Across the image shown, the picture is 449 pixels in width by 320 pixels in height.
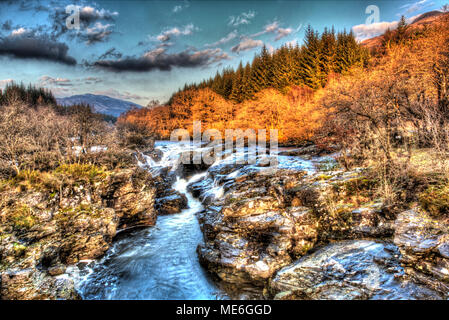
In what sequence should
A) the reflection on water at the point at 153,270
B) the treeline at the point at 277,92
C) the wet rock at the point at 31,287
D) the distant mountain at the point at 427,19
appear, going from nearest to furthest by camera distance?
the wet rock at the point at 31,287 → the reflection on water at the point at 153,270 → the distant mountain at the point at 427,19 → the treeline at the point at 277,92

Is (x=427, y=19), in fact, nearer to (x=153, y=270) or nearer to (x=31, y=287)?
(x=153, y=270)

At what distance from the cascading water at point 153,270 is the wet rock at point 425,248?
603 cm

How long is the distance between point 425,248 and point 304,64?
138 feet

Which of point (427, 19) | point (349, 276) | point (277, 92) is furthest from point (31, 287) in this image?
point (427, 19)

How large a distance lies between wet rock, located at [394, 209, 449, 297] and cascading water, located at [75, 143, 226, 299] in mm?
6034

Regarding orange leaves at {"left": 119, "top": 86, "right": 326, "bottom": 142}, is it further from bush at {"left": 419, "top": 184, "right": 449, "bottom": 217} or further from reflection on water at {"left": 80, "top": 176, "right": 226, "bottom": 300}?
reflection on water at {"left": 80, "top": 176, "right": 226, "bottom": 300}

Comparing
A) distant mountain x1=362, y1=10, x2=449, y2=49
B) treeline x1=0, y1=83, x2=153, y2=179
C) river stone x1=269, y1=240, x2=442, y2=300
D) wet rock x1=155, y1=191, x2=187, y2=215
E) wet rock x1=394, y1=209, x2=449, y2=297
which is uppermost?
distant mountain x1=362, y1=10, x2=449, y2=49

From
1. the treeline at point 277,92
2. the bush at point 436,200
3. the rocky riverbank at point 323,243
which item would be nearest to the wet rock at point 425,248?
the rocky riverbank at point 323,243

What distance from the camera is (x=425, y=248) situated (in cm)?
573

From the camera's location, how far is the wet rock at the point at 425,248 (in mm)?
5157

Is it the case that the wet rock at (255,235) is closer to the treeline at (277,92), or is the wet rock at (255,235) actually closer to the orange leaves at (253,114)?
the orange leaves at (253,114)

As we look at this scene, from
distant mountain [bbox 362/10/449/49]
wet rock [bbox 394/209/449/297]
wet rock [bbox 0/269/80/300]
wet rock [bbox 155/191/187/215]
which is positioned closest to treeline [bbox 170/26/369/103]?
distant mountain [bbox 362/10/449/49]

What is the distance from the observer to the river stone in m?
5.24
